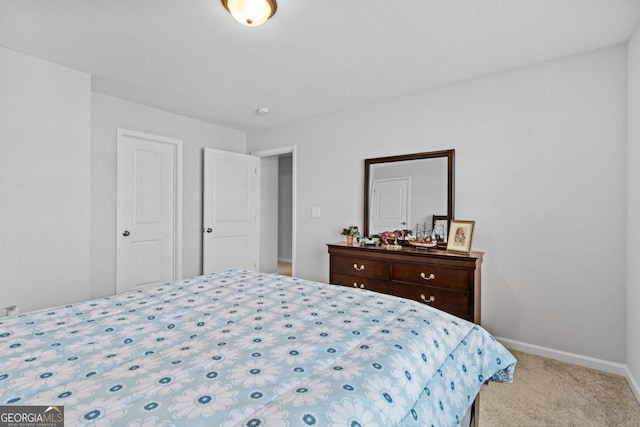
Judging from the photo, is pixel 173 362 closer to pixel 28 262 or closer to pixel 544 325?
pixel 28 262

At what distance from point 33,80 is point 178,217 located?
1912 mm

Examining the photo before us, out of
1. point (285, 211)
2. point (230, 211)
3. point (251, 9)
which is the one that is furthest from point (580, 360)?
point (285, 211)

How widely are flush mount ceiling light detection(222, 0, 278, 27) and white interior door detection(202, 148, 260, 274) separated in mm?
2604

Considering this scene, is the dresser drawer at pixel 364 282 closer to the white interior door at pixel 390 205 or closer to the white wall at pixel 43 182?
the white interior door at pixel 390 205

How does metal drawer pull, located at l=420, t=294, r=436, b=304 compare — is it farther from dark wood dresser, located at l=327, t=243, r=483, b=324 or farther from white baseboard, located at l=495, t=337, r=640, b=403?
white baseboard, located at l=495, t=337, r=640, b=403

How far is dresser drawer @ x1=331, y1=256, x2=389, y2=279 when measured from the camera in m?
3.00

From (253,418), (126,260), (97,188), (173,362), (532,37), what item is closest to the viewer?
(253,418)

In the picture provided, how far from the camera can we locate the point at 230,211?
4516 millimetres

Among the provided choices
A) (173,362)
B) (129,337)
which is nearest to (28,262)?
(129,337)

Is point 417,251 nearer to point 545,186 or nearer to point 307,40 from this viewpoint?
point 545,186

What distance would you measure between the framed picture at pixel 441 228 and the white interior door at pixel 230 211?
9.03ft

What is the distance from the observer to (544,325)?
104 inches

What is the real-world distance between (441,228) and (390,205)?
60 centimetres

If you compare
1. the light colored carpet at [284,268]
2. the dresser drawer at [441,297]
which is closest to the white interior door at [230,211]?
the light colored carpet at [284,268]
